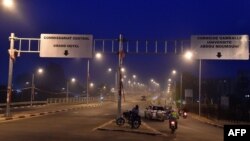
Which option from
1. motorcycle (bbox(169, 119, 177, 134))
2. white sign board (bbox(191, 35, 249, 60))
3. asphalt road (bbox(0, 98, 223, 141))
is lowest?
asphalt road (bbox(0, 98, 223, 141))

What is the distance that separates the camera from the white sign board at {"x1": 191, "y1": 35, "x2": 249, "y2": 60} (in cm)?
3838

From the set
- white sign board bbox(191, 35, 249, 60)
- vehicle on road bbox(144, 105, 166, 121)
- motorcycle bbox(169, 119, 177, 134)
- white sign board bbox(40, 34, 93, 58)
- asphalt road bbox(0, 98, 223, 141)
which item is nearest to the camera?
asphalt road bbox(0, 98, 223, 141)

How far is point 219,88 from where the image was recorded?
19838cm

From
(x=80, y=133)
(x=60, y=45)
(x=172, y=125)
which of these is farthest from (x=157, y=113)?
(x=80, y=133)

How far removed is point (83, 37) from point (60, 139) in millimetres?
19984

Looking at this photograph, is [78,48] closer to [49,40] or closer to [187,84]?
[49,40]

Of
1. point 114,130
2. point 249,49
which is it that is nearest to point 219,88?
point 249,49

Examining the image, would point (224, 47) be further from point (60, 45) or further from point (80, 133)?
point (80, 133)

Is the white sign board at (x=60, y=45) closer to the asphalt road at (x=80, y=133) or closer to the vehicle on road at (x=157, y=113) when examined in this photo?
the asphalt road at (x=80, y=133)

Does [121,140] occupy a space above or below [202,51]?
below

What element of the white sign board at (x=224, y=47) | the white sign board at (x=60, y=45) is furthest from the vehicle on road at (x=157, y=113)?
the white sign board at (x=60, y=45)

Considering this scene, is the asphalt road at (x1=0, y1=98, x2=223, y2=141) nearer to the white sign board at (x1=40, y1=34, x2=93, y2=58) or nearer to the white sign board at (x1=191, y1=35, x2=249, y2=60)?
the white sign board at (x1=191, y1=35, x2=249, y2=60)

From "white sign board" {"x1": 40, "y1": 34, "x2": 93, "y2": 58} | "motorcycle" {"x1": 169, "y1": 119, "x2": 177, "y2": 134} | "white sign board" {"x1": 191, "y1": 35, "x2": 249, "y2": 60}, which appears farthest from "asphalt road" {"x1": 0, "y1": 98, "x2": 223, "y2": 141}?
"white sign board" {"x1": 40, "y1": 34, "x2": 93, "y2": 58}

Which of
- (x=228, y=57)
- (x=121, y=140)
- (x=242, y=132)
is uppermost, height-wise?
(x=228, y=57)
